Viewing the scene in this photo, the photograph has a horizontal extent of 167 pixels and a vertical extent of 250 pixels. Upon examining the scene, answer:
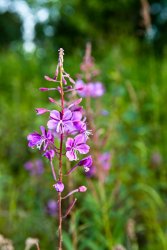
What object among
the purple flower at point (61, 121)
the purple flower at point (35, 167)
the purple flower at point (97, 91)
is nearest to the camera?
the purple flower at point (61, 121)

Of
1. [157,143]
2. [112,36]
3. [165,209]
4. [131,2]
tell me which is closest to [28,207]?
[165,209]

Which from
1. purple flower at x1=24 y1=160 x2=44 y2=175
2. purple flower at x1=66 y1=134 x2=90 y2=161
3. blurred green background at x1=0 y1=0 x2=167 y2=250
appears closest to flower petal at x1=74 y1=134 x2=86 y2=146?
purple flower at x1=66 y1=134 x2=90 y2=161

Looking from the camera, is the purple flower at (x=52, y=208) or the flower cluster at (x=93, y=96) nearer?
the flower cluster at (x=93, y=96)

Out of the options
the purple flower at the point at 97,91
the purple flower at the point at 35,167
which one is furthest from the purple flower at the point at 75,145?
the purple flower at the point at 35,167

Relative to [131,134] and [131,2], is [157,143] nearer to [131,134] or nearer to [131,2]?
[131,134]

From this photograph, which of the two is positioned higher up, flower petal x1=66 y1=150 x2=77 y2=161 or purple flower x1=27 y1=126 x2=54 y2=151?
purple flower x1=27 y1=126 x2=54 y2=151

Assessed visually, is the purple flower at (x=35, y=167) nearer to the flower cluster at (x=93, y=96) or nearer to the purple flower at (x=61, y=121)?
the flower cluster at (x=93, y=96)

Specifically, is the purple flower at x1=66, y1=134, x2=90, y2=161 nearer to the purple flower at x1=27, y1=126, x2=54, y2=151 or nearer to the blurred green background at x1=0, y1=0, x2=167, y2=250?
the purple flower at x1=27, y1=126, x2=54, y2=151

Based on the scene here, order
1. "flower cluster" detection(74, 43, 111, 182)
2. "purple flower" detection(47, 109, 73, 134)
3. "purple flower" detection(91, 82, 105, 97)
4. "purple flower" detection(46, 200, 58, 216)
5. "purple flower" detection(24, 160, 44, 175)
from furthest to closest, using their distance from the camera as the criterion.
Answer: "purple flower" detection(24, 160, 44, 175) → "purple flower" detection(46, 200, 58, 216) → "purple flower" detection(91, 82, 105, 97) → "flower cluster" detection(74, 43, 111, 182) → "purple flower" detection(47, 109, 73, 134)

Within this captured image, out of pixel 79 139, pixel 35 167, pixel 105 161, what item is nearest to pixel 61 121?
pixel 79 139
